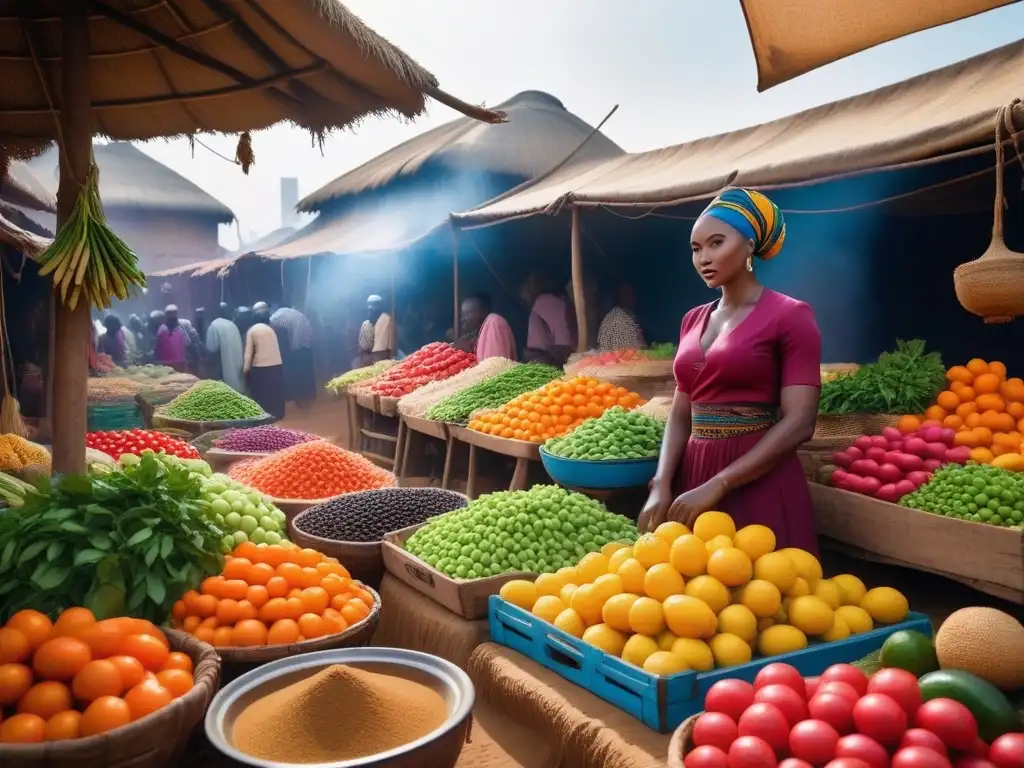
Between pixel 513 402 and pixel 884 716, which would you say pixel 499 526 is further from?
pixel 513 402

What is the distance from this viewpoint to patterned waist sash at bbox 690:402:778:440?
2.81 m

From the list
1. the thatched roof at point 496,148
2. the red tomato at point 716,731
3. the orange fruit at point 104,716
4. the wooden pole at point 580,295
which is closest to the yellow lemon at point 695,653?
the red tomato at point 716,731

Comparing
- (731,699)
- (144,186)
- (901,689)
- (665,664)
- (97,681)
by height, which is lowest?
(97,681)

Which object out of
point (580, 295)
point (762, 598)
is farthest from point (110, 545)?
point (580, 295)

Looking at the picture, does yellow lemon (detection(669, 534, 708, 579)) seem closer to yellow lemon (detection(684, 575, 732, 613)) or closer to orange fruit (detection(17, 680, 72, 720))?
yellow lemon (detection(684, 575, 732, 613))

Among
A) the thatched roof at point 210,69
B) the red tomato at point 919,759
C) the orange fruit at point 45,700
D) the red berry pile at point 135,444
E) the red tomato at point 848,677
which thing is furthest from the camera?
the red berry pile at point 135,444

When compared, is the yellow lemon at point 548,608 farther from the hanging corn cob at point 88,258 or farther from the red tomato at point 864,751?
the hanging corn cob at point 88,258

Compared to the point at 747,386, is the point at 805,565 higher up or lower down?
lower down

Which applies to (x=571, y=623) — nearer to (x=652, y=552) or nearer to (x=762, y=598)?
(x=652, y=552)

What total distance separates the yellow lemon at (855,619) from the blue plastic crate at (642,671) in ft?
0.12

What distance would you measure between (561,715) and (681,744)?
616 mm

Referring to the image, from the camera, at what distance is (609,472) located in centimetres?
398

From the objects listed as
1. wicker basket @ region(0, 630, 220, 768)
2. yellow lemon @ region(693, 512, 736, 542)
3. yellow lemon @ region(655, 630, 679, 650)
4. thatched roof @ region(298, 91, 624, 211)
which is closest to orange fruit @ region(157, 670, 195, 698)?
wicker basket @ region(0, 630, 220, 768)

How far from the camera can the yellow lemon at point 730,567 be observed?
2186 millimetres
